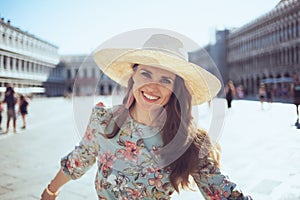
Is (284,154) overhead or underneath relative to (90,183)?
overhead

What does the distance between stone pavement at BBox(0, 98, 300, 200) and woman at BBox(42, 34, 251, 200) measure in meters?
0.41

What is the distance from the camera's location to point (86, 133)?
36.6 inches

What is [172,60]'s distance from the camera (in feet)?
2.53

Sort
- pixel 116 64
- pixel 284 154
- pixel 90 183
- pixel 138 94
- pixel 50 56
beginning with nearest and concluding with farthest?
pixel 138 94 → pixel 116 64 → pixel 284 154 → pixel 50 56 → pixel 90 183

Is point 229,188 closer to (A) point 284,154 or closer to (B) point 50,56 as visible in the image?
(A) point 284,154

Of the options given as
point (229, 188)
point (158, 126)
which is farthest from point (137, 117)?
point (229, 188)

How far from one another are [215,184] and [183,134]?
0.54ft

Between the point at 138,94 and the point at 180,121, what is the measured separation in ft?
0.50

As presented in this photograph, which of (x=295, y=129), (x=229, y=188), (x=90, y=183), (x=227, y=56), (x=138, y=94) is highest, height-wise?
(x=227, y=56)

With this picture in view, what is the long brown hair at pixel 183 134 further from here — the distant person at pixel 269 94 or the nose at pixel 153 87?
the distant person at pixel 269 94

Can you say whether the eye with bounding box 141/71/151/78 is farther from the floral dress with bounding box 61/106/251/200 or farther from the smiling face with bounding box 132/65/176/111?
the floral dress with bounding box 61/106/251/200

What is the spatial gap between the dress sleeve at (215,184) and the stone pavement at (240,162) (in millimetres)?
394

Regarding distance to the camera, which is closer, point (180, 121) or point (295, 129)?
point (180, 121)

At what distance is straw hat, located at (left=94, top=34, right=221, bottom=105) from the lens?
0.78 meters
